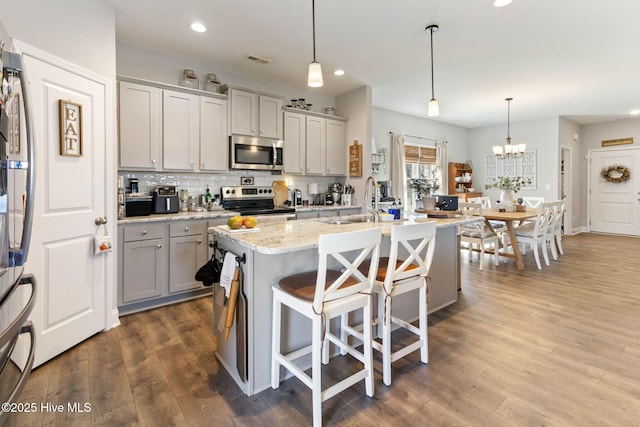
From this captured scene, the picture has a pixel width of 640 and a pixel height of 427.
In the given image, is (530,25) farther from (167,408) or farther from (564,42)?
(167,408)

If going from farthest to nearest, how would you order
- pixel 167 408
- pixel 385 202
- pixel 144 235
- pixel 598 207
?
1. pixel 598 207
2. pixel 385 202
3. pixel 144 235
4. pixel 167 408

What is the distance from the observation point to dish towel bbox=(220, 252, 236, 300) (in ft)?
6.26

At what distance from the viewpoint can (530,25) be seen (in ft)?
10.3

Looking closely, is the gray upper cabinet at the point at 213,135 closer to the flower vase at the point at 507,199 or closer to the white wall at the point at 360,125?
the white wall at the point at 360,125

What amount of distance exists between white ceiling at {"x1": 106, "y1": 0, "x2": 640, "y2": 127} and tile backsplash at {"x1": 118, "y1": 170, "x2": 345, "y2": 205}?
4.52 feet

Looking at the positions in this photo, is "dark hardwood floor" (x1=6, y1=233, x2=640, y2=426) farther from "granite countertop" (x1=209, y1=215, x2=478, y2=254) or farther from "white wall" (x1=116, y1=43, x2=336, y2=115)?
"white wall" (x1=116, y1=43, x2=336, y2=115)

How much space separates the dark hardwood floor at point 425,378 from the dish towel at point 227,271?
60cm

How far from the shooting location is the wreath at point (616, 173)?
24.2 ft

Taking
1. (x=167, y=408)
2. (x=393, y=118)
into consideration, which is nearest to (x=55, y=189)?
(x=167, y=408)

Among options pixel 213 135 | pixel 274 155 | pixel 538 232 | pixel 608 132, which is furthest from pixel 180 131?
pixel 608 132

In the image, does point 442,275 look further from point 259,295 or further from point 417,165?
point 417,165

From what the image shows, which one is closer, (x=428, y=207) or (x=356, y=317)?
(x=356, y=317)

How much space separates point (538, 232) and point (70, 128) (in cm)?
565

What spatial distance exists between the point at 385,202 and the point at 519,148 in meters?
2.62
